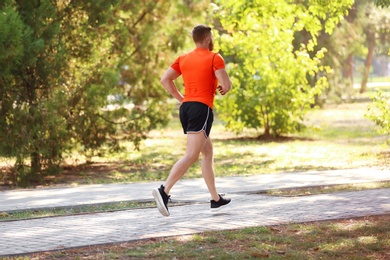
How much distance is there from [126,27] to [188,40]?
12.4ft

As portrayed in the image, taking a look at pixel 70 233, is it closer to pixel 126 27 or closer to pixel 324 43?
pixel 126 27

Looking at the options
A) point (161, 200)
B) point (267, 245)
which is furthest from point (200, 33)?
point (267, 245)

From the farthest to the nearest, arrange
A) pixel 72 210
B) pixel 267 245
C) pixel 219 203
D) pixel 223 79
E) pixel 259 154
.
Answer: pixel 259 154 < pixel 72 210 < pixel 219 203 < pixel 223 79 < pixel 267 245

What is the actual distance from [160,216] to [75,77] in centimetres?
803

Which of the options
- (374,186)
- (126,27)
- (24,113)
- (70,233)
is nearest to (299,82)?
(126,27)

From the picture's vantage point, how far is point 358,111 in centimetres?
3788

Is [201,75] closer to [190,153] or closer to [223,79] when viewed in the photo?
[223,79]

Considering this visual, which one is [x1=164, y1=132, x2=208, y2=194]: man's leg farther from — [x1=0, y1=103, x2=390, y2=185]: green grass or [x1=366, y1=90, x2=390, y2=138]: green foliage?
[x1=366, y1=90, x2=390, y2=138]: green foliage

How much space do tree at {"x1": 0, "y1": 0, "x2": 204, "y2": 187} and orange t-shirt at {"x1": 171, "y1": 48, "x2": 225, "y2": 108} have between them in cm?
526

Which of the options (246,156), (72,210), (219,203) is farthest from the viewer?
(246,156)

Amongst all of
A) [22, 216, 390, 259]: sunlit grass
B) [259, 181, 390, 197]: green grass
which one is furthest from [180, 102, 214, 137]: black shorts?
[259, 181, 390, 197]: green grass

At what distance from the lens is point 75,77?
1714 cm

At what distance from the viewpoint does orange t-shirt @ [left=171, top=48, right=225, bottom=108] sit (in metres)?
→ 9.26

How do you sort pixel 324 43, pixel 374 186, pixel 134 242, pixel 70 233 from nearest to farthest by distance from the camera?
pixel 134 242
pixel 70 233
pixel 374 186
pixel 324 43
